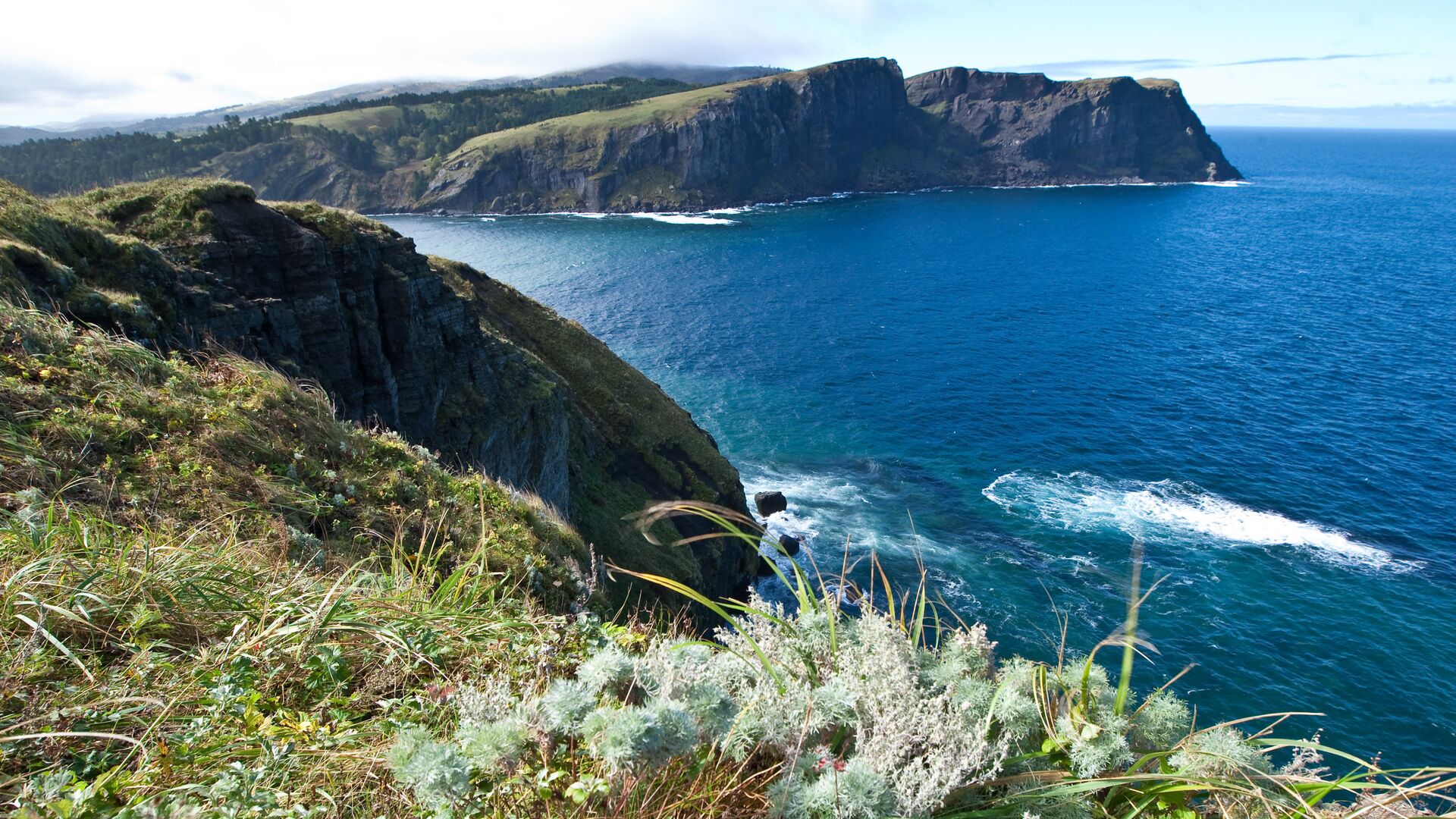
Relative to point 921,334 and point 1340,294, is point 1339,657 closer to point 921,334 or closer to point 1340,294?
point 921,334

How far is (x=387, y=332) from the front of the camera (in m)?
27.2

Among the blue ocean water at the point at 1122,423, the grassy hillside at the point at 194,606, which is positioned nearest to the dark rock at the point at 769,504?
the blue ocean water at the point at 1122,423

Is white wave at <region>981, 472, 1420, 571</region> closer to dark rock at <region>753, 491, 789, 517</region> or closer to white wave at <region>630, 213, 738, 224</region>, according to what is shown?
dark rock at <region>753, 491, 789, 517</region>

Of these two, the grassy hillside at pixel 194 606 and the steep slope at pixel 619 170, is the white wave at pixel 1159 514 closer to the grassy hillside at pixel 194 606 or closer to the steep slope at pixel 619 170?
the grassy hillside at pixel 194 606

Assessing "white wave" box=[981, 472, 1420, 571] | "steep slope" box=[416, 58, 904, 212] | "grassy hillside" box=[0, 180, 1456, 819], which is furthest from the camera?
"steep slope" box=[416, 58, 904, 212]

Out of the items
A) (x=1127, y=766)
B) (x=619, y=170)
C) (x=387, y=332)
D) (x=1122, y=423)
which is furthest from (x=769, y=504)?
(x=619, y=170)

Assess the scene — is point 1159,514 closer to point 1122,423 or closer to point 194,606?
point 1122,423

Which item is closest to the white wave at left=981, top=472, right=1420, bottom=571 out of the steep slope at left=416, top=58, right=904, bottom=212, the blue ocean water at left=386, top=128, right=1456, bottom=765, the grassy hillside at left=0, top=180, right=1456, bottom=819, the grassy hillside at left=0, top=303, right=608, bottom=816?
the blue ocean water at left=386, top=128, right=1456, bottom=765

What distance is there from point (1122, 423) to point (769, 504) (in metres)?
32.5

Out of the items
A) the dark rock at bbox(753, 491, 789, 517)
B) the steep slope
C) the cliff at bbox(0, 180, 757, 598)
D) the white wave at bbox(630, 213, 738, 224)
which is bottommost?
the dark rock at bbox(753, 491, 789, 517)

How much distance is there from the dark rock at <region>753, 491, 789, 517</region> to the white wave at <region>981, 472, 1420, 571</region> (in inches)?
566

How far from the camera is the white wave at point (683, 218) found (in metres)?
157

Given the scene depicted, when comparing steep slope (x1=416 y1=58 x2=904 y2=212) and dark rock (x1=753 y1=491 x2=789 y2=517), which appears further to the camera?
steep slope (x1=416 y1=58 x2=904 y2=212)

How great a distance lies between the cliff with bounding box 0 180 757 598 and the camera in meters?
16.2
